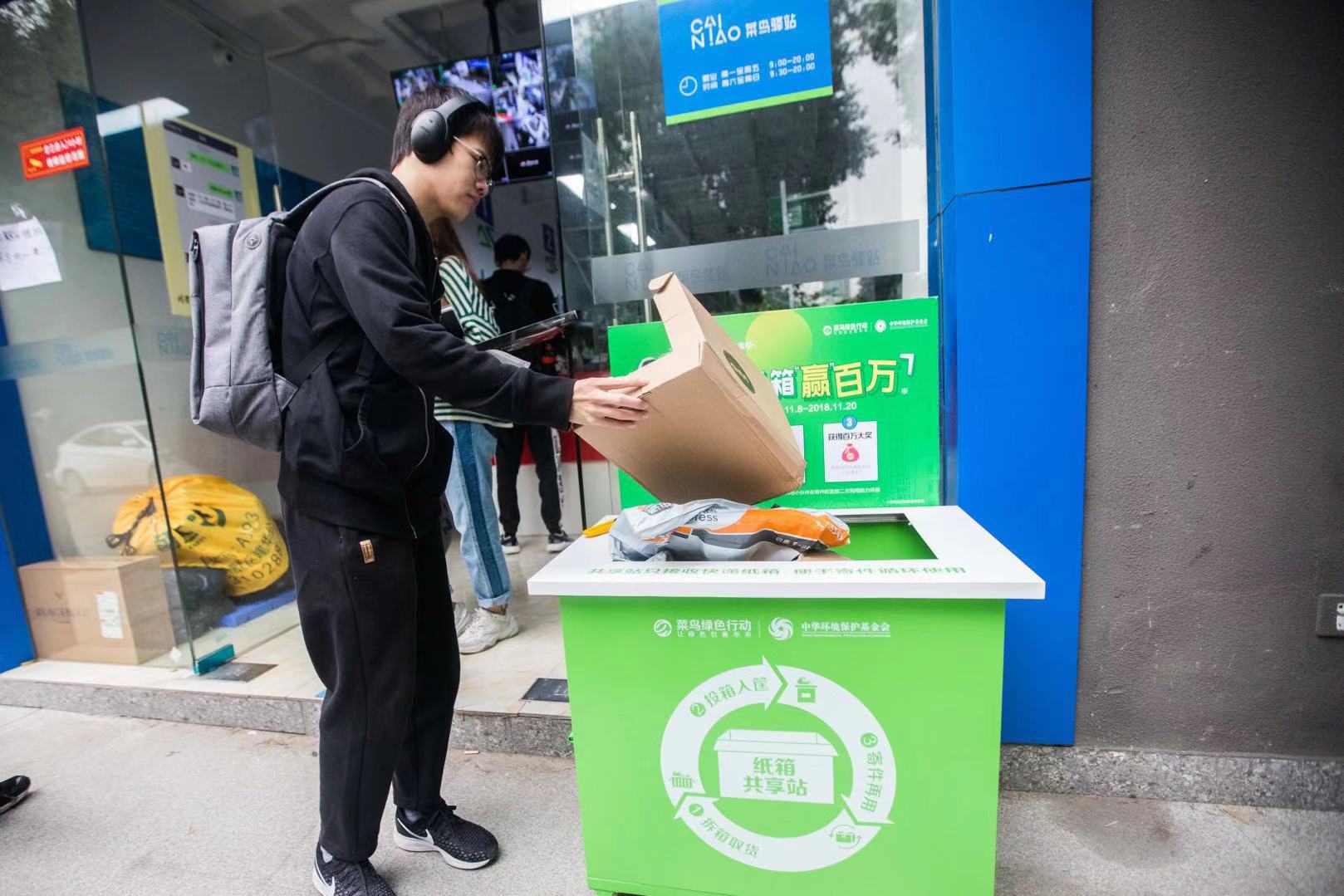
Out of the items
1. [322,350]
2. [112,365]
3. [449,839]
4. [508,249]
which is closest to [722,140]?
[322,350]

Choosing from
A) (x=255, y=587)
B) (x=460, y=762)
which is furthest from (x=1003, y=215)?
(x=255, y=587)

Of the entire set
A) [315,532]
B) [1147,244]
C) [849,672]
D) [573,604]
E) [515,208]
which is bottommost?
[849,672]

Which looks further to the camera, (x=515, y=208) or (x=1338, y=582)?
(x=515, y=208)

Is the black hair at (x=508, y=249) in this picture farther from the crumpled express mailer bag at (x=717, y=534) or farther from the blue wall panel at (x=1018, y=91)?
the crumpled express mailer bag at (x=717, y=534)

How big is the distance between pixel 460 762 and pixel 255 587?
1.64 metres

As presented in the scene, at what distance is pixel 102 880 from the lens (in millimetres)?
1620

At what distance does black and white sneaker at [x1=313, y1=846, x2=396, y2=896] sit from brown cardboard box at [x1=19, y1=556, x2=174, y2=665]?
72.2 inches

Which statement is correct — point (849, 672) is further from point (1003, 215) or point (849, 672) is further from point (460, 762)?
point (460, 762)

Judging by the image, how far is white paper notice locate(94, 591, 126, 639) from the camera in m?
2.64

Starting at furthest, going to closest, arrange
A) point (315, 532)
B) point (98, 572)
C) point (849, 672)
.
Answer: point (98, 572) → point (315, 532) → point (849, 672)

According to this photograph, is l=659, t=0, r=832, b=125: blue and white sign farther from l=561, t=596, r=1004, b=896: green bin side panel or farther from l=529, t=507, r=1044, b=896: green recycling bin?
l=561, t=596, r=1004, b=896: green bin side panel

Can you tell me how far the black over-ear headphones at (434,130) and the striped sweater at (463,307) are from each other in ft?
3.20

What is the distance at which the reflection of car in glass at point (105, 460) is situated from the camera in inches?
111

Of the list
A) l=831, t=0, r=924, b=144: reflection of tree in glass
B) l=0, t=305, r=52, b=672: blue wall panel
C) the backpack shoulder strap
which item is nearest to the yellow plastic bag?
l=0, t=305, r=52, b=672: blue wall panel
